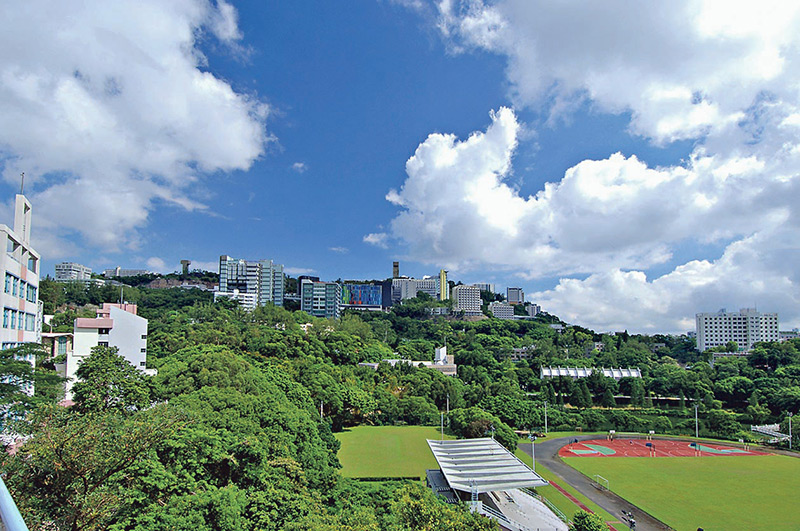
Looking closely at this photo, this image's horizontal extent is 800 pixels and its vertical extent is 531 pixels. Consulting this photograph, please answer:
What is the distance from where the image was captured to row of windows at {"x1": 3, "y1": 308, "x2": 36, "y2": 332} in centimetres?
2295

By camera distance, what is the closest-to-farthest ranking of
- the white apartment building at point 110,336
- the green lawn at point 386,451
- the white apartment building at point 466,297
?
1. the green lawn at point 386,451
2. the white apartment building at point 110,336
3. the white apartment building at point 466,297

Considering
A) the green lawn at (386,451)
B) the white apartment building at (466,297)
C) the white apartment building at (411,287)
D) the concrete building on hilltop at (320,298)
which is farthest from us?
the white apartment building at (411,287)

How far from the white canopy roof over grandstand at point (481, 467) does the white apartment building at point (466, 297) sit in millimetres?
122955

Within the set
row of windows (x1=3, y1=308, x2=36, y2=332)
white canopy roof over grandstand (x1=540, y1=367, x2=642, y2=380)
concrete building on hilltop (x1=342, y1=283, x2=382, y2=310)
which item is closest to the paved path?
white canopy roof over grandstand (x1=540, y1=367, x2=642, y2=380)

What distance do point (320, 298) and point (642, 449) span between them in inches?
3589

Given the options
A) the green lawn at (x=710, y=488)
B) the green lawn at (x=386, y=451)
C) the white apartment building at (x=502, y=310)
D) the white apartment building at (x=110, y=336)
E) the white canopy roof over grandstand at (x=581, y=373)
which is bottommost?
the green lawn at (x=710, y=488)

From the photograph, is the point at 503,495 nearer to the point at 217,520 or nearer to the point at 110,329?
the point at 217,520

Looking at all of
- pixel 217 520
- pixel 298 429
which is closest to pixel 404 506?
pixel 217 520

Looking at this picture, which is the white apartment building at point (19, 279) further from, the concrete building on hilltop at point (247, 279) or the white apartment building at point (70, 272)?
the white apartment building at point (70, 272)

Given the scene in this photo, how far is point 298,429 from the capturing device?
23547 mm

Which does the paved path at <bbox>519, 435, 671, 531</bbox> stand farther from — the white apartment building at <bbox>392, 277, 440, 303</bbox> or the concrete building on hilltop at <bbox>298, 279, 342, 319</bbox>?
the white apartment building at <bbox>392, 277, 440, 303</bbox>

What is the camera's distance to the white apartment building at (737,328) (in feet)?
419

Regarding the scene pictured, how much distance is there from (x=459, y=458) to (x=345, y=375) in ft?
73.9

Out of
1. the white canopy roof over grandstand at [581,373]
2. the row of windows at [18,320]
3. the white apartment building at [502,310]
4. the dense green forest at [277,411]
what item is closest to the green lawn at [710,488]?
the dense green forest at [277,411]
